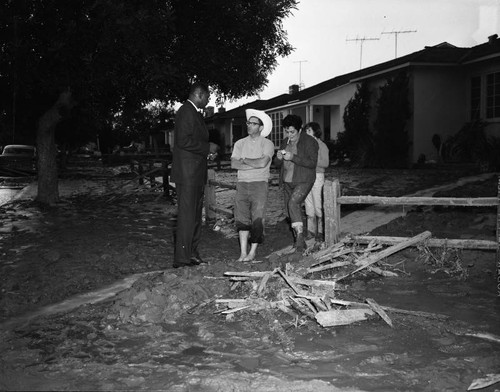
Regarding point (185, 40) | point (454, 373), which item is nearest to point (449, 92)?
point (185, 40)

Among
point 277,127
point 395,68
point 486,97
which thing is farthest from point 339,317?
point 277,127

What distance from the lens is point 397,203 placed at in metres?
7.36

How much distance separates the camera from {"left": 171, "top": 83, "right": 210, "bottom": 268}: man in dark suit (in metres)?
6.72

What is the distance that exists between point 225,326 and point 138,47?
23.7 ft

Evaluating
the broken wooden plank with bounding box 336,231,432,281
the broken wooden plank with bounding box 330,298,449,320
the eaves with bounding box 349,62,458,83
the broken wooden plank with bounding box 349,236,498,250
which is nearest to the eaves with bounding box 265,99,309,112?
the eaves with bounding box 349,62,458,83

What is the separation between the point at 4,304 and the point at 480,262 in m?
5.51

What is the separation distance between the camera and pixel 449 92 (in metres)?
20.5

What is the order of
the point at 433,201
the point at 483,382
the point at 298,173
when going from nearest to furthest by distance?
the point at 483,382 < the point at 433,201 < the point at 298,173

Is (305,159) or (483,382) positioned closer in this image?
(483,382)

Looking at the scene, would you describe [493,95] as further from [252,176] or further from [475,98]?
[252,176]

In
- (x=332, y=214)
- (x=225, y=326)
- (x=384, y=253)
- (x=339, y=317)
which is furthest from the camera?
(x=332, y=214)

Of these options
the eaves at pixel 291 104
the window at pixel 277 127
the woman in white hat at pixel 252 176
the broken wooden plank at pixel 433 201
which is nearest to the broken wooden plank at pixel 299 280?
the woman in white hat at pixel 252 176

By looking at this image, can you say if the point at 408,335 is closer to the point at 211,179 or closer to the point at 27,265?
the point at 27,265

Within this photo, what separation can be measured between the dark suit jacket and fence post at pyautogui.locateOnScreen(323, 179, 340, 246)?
6.23 feet
